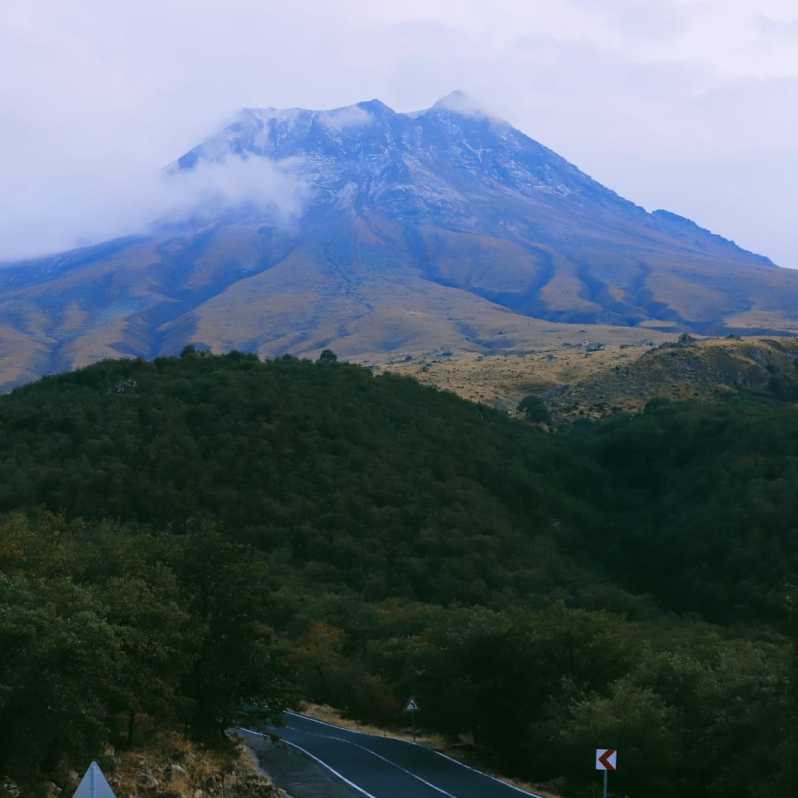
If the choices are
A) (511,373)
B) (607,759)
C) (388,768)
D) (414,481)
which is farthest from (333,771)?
(511,373)

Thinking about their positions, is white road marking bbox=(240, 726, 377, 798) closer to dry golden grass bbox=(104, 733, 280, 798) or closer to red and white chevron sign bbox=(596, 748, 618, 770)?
dry golden grass bbox=(104, 733, 280, 798)

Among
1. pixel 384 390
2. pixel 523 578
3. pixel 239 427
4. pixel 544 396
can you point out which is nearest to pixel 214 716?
pixel 523 578

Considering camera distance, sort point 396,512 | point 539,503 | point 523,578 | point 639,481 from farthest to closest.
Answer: point 639,481
point 539,503
point 396,512
point 523,578

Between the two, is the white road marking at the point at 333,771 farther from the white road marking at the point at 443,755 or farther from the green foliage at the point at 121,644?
the white road marking at the point at 443,755

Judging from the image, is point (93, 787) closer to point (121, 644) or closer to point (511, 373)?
point (121, 644)

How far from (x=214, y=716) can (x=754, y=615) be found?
104 ft

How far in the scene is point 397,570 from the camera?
55625mm

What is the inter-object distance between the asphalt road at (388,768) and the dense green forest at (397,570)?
6.10 ft

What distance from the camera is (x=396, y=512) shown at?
194ft

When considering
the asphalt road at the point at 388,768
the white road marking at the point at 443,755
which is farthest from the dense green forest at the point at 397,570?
the asphalt road at the point at 388,768

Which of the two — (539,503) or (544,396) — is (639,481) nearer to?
(539,503)

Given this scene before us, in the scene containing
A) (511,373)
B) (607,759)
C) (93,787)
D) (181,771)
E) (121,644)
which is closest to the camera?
(93,787)

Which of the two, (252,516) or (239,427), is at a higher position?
(239,427)

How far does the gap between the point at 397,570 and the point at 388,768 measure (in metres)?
28.1
